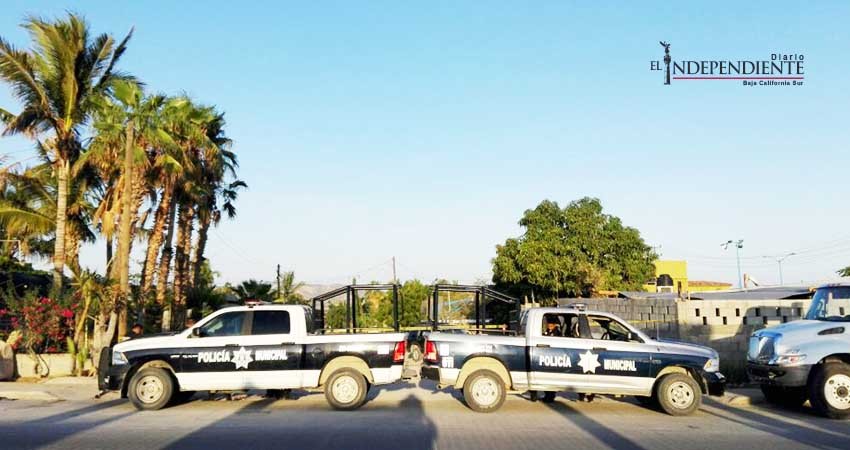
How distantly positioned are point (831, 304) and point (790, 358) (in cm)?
178

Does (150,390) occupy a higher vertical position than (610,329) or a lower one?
lower

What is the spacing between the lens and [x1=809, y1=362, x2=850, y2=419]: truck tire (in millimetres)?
12250

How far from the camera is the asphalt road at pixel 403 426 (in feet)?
31.6

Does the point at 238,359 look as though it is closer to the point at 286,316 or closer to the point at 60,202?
the point at 286,316

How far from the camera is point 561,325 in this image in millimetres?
13406

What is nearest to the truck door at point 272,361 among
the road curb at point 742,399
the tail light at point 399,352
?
the tail light at point 399,352

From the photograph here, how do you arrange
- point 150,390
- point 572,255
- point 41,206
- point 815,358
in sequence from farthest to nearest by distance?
point 572,255 → point 41,206 → point 150,390 → point 815,358

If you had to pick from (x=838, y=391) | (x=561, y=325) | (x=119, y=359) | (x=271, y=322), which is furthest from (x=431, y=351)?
(x=838, y=391)

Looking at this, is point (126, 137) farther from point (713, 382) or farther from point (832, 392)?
point (832, 392)

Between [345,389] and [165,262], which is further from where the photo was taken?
[165,262]

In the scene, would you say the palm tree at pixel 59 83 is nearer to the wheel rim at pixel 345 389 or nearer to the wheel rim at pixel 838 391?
the wheel rim at pixel 345 389

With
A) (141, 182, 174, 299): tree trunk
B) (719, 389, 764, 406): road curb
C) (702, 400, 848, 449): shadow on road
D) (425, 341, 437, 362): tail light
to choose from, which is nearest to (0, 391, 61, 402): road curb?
(425, 341, 437, 362): tail light

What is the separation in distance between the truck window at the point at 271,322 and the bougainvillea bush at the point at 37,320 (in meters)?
7.86

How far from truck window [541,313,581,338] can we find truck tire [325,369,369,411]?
141 inches
